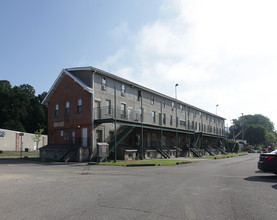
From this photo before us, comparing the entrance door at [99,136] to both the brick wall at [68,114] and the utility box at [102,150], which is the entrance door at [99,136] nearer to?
the brick wall at [68,114]

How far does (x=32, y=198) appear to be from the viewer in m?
7.37

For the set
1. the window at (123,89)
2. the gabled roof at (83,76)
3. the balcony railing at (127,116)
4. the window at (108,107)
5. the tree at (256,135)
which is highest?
the gabled roof at (83,76)

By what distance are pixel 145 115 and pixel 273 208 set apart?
92.5 feet

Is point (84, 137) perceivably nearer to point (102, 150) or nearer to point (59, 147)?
point (59, 147)

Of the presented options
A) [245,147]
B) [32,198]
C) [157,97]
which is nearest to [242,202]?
[32,198]

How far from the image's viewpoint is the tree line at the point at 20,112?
64750 mm

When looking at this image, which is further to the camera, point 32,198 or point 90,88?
point 90,88

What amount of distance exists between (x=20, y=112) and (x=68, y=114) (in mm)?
44833

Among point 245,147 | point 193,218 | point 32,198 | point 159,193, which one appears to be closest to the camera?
point 193,218

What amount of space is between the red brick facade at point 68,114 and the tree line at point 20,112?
123ft

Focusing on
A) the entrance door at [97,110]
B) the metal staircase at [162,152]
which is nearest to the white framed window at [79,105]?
the entrance door at [97,110]

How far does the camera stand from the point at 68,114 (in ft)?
94.1

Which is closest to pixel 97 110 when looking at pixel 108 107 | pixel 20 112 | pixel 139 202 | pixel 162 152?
pixel 108 107

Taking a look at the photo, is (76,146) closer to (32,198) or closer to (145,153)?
(145,153)
